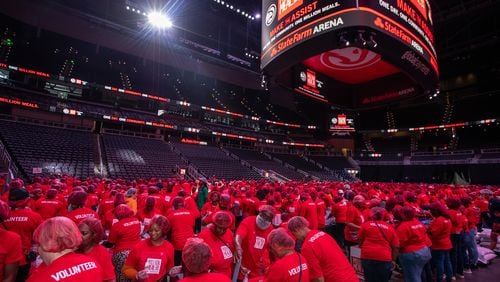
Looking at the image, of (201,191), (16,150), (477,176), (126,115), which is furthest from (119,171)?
(477,176)

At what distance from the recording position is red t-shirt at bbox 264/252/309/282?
2.77 metres

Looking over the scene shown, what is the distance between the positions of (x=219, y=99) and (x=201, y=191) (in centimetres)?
3357

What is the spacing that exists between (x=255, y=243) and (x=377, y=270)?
215cm

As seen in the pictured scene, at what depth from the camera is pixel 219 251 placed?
3.79 m

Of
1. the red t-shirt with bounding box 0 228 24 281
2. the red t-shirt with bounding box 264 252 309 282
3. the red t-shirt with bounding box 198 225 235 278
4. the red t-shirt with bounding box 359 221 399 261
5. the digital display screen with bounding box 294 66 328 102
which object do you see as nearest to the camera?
the red t-shirt with bounding box 264 252 309 282

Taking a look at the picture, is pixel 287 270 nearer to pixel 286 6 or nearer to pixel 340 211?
pixel 340 211

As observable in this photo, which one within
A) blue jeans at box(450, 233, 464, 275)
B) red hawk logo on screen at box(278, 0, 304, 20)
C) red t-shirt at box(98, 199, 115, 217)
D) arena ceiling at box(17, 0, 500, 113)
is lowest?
blue jeans at box(450, 233, 464, 275)

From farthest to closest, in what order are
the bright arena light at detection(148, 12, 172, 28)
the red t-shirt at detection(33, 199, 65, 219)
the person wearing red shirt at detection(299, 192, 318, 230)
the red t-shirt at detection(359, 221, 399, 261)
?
the bright arena light at detection(148, 12, 172, 28), the person wearing red shirt at detection(299, 192, 318, 230), the red t-shirt at detection(33, 199, 65, 219), the red t-shirt at detection(359, 221, 399, 261)

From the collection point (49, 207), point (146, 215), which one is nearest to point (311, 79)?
point (146, 215)

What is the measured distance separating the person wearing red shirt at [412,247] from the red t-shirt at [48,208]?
6789 mm

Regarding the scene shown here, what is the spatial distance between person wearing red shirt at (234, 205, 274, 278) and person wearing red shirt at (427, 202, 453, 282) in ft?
12.5

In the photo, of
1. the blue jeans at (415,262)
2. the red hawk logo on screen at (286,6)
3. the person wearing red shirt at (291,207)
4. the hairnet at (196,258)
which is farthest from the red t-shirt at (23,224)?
the red hawk logo on screen at (286,6)

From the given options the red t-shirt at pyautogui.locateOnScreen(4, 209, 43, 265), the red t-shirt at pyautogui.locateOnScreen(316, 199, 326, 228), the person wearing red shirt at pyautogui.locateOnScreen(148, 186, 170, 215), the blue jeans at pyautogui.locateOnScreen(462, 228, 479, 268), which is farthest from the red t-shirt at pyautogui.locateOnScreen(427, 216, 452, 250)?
the red t-shirt at pyautogui.locateOnScreen(4, 209, 43, 265)

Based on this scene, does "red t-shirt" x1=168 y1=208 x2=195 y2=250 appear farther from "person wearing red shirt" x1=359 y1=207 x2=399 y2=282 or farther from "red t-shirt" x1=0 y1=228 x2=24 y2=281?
"person wearing red shirt" x1=359 y1=207 x2=399 y2=282
